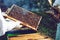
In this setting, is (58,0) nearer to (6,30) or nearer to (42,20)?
(42,20)

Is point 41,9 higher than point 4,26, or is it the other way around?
point 41,9

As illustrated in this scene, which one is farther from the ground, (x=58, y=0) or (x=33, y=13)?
(x=58, y=0)

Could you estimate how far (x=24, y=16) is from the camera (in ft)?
5.66

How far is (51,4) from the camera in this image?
5.69 ft

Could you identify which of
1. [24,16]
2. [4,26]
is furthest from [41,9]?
[4,26]

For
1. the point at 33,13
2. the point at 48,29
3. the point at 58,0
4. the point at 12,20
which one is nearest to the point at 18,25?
the point at 12,20

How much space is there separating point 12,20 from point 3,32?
0.13 m


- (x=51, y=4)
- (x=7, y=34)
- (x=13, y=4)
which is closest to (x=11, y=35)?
(x=7, y=34)

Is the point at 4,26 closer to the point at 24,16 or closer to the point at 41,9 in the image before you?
the point at 24,16

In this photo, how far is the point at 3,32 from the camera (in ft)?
5.52

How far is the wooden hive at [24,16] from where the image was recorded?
1.70 metres

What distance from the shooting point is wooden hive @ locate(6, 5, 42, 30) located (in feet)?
5.59

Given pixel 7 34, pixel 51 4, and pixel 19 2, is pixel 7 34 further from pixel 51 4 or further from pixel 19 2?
pixel 51 4

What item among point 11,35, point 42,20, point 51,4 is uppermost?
point 51,4
